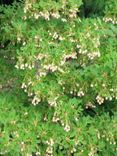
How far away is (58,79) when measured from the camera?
456 centimetres

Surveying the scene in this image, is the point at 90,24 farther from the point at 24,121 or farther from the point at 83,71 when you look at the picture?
the point at 24,121

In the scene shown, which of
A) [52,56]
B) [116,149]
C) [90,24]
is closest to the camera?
[52,56]

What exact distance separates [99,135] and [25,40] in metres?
1.40

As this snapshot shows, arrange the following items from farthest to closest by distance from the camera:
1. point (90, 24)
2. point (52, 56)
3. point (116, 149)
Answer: point (116, 149) < point (90, 24) < point (52, 56)

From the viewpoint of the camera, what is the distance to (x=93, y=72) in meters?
4.51

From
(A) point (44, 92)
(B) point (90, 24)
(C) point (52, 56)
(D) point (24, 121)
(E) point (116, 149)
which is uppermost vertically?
(B) point (90, 24)

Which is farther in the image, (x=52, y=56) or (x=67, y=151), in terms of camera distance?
(x=67, y=151)

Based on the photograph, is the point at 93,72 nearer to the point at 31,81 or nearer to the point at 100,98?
the point at 100,98

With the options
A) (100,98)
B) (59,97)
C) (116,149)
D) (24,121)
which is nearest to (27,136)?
(24,121)

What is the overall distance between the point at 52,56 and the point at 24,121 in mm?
842

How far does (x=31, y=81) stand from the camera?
4.48m

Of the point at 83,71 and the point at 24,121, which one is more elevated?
the point at 83,71

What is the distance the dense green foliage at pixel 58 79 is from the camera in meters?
4.45

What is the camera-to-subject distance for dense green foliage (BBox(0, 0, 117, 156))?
14.6ft
